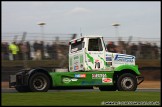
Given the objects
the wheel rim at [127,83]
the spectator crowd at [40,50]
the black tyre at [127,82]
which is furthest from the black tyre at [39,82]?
the spectator crowd at [40,50]

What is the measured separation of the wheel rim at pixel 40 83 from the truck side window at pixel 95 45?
2544 mm

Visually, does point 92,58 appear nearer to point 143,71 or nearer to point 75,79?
point 75,79

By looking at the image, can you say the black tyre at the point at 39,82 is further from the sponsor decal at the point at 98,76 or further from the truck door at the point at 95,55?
the sponsor decal at the point at 98,76

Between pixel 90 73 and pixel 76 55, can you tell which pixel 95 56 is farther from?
pixel 76 55

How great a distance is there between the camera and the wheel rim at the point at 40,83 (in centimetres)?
1997

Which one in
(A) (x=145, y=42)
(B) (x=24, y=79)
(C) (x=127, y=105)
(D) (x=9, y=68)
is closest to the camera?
(C) (x=127, y=105)

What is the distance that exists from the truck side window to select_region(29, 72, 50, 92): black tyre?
242 centimetres

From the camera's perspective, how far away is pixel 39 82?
20062mm

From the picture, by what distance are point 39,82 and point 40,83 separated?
0.22 feet

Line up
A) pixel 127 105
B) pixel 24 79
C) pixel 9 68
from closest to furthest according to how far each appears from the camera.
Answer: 1. pixel 127 105
2. pixel 24 79
3. pixel 9 68

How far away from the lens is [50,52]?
29.8 metres

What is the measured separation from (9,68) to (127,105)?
55.2 feet

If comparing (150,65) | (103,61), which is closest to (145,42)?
(150,65)

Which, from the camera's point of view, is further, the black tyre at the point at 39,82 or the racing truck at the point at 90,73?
the racing truck at the point at 90,73
